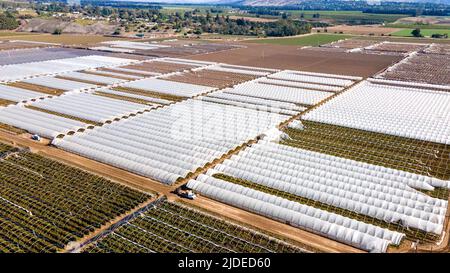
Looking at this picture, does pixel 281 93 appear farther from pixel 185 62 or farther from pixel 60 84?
pixel 60 84

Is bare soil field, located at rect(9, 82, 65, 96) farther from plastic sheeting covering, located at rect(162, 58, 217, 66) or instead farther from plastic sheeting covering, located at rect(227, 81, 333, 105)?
plastic sheeting covering, located at rect(162, 58, 217, 66)

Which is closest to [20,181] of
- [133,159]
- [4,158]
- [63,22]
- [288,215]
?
[4,158]

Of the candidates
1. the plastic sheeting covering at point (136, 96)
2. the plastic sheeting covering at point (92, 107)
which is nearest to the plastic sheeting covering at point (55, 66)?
the plastic sheeting covering at point (92, 107)

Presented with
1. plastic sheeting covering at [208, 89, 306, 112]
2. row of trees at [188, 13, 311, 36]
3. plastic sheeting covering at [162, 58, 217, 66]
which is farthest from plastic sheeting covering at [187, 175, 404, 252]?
row of trees at [188, 13, 311, 36]

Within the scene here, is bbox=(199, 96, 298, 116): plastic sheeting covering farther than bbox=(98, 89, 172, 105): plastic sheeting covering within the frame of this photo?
No

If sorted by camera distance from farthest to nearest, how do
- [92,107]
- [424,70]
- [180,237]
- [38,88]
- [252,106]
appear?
1. [424,70]
2. [38,88]
3. [252,106]
4. [92,107]
5. [180,237]

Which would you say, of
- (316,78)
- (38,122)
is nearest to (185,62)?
(316,78)
